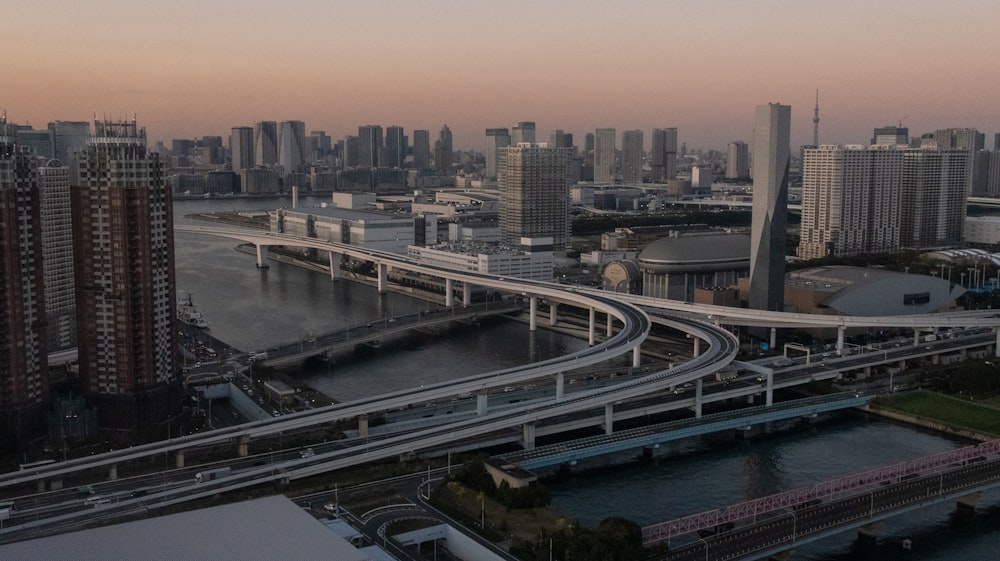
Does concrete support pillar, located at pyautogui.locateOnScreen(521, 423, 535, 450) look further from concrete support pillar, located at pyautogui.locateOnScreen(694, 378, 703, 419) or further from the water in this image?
concrete support pillar, located at pyautogui.locateOnScreen(694, 378, 703, 419)

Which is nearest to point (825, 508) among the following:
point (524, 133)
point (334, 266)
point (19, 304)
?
point (19, 304)

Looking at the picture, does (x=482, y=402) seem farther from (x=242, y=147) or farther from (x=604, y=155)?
(x=242, y=147)

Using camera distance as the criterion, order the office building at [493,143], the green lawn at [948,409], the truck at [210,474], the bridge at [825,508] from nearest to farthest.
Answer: the bridge at [825,508]
the truck at [210,474]
the green lawn at [948,409]
the office building at [493,143]

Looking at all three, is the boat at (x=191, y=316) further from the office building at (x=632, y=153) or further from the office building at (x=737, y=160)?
the office building at (x=737, y=160)

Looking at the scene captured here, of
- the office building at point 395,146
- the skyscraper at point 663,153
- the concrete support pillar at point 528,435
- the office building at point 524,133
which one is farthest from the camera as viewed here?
the office building at point 395,146

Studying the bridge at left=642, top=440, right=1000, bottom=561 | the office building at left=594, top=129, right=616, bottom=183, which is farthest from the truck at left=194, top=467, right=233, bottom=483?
the office building at left=594, top=129, right=616, bottom=183

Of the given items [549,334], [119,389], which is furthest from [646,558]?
[549,334]

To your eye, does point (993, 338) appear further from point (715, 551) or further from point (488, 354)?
point (715, 551)

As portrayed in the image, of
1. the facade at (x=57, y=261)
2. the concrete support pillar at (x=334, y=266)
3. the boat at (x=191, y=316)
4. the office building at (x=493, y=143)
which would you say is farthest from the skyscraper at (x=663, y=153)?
the facade at (x=57, y=261)
